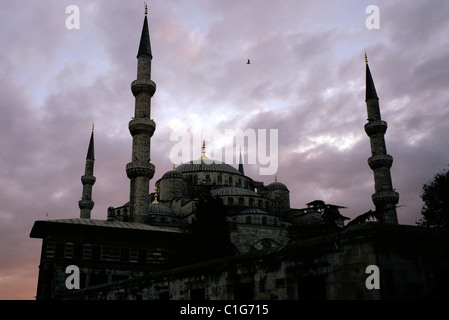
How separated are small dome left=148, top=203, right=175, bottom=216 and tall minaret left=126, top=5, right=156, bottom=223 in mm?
7289

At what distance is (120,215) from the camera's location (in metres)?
37.5

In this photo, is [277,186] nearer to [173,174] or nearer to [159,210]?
[173,174]

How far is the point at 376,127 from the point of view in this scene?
28547 mm

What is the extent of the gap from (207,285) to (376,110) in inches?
955

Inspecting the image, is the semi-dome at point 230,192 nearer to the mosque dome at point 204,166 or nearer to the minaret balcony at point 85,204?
the mosque dome at point 204,166

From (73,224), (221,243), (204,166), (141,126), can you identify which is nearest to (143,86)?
(141,126)

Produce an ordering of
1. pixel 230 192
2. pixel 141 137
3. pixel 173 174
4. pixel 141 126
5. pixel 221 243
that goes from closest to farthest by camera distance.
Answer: pixel 221 243
pixel 141 126
pixel 141 137
pixel 230 192
pixel 173 174

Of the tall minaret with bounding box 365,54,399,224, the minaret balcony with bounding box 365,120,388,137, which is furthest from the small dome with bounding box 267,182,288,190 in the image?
the minaret balcony with bounding box 365,120,388,137

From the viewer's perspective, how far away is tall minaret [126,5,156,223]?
26.2 metres

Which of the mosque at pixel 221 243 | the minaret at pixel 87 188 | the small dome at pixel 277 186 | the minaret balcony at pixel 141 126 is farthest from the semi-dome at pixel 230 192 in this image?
the minaret balcony at pixel 141 126

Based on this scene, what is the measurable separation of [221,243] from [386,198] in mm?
11795

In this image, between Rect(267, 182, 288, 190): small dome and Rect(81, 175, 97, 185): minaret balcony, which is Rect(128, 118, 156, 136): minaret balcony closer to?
Rect(81, 175, 97, 185): minaret balcony
